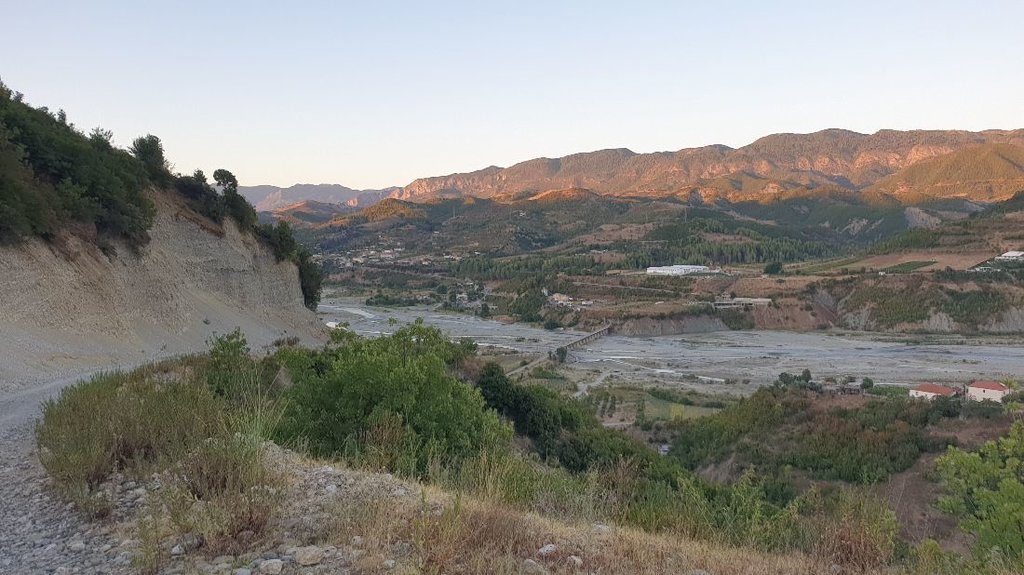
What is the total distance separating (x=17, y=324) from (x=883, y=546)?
24.2 meters

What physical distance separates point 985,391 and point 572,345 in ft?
134

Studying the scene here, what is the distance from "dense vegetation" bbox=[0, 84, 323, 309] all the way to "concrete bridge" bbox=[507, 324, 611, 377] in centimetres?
2999

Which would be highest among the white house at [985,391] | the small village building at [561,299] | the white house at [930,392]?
the small village building at [561,299]

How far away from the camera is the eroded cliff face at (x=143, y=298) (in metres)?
20.6

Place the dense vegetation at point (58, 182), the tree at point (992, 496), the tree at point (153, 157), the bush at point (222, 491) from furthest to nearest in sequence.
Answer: the tree at point (153, 157), the dense vegetation at point (58, 182), the tree at point (992, 496), the bush at point (222, 491)

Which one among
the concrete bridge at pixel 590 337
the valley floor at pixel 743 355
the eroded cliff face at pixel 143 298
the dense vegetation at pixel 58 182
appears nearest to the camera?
the eroded cliff face at pixel 143 298

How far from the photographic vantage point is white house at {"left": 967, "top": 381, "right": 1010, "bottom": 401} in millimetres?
41969

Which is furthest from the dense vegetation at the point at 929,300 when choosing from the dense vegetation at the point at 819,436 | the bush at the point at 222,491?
the bush at the point at 222,491

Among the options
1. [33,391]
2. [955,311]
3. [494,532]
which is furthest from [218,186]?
[955,311]

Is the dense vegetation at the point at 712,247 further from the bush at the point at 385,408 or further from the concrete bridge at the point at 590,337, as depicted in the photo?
the bush at the point at 385,408

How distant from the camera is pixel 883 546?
208 inches

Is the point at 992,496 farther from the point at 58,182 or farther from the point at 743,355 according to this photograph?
the point at 743,355

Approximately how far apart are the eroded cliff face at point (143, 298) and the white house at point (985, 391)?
45.2m

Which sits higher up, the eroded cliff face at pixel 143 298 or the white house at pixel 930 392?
the eroded cliff face at pixel 143 298
